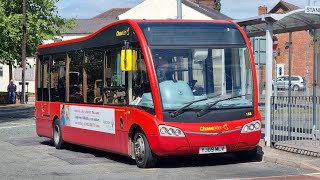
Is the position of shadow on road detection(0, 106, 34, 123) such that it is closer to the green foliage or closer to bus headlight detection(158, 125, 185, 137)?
the green foliage

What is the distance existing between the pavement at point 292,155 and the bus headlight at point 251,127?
0.75 m

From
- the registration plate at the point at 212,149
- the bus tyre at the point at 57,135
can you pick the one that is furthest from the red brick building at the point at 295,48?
the registration plate at the point at 212,149

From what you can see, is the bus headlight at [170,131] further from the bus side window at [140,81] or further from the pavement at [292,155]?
the pavement at [292,155]

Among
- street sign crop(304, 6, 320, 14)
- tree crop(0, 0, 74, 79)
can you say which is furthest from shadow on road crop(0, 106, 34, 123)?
street sign crop(304, 6, 320, 14)

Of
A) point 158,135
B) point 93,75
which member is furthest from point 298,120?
point 93,75

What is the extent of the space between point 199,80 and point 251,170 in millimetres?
1939

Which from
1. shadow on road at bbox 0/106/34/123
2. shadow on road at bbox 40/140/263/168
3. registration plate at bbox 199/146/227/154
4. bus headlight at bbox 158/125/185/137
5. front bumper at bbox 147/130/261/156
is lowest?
shadow on road at bbox 0/106/34/123

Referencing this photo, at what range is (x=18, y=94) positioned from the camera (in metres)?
51.5

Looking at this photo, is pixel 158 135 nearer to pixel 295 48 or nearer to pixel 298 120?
pixel 298 120

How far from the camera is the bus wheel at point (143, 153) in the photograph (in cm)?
1155

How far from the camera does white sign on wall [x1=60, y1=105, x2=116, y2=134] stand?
1304 cm

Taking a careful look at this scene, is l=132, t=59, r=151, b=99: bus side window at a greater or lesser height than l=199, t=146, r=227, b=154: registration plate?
greater

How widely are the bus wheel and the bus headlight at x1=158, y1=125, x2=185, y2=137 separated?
510mm

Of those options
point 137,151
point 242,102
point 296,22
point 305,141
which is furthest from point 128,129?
point 296,22
